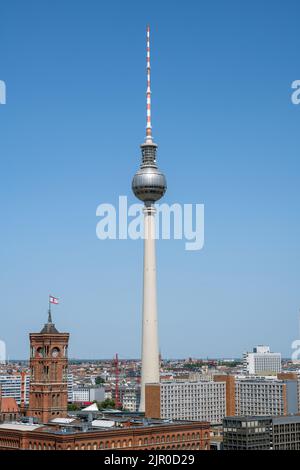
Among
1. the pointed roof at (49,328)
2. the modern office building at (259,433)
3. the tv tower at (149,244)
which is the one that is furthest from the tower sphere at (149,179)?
the pointed roof at (49,328)

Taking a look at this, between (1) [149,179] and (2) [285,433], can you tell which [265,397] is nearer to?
(2) [285,433]

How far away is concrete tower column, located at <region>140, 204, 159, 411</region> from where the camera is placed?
16200 cm

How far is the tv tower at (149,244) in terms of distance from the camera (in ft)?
532

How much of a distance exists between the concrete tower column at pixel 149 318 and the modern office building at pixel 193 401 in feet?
29.3

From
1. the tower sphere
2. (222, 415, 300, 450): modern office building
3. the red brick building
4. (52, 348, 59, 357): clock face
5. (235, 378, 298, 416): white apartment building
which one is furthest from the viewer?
(235, 378, 298, 416): white apartment building

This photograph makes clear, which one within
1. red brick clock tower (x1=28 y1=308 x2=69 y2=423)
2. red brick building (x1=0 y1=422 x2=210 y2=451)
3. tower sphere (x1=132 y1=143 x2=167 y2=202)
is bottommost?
red brick building (x1=0 y1=422 x2=210 y2=451)

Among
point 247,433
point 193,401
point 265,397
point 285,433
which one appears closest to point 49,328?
point 247,433

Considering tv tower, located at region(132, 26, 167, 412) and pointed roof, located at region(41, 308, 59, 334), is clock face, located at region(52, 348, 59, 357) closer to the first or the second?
pointed roof, located at region(41, 308, 59, 334)

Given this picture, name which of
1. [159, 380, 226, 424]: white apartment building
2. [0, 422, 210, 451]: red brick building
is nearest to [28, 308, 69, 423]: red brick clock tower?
[0, 422, 210, 451]: red brick building

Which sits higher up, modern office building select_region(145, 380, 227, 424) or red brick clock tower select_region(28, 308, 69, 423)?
red brick clock tower select_region(28, 308, 69, 423)

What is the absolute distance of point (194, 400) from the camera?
184000 mm

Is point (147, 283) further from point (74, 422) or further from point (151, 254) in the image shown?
point (74, 422)

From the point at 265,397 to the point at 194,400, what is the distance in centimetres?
1530
